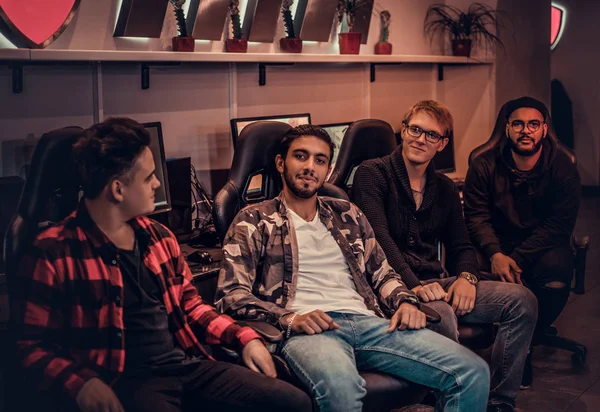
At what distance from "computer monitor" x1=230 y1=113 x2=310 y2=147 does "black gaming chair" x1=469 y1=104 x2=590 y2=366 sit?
2.91 feet

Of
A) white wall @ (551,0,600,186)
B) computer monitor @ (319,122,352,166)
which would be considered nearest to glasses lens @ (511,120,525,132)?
computer monitor @ (319,122,352,166)

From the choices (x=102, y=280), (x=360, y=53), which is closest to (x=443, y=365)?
(x=102, y=280)

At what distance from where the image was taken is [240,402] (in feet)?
7.18

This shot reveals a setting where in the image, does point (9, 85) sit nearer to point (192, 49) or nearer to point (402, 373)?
point (192, 49)

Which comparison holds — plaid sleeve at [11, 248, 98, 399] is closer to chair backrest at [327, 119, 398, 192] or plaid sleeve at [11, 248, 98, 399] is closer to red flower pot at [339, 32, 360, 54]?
chair backrest at [327, 119, 398, 192]

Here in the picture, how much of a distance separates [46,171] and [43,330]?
454 mm

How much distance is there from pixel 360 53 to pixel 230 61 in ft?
3.90

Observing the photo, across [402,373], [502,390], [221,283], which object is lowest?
[502,390]

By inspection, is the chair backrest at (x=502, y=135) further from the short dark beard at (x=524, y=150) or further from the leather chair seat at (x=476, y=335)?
the leather chair seat at (x=476, y=335)

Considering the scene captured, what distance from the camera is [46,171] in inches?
85.8

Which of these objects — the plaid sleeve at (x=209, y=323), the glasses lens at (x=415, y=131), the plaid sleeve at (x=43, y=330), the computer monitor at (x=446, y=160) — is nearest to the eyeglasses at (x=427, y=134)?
the glasses lens at (x=415, y=131)

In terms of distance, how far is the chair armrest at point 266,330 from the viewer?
239cm

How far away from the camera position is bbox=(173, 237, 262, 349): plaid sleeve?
7.66ft

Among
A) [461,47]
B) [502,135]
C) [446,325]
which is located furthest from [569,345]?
[461,47]
